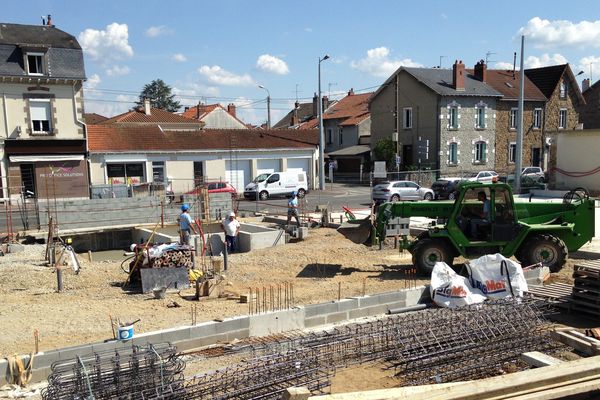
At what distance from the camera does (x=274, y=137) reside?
124 feet

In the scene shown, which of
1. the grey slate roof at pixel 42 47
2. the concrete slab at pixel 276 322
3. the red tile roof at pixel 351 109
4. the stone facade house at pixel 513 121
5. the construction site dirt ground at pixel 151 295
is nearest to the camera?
the concrete slab at pixel 276 322

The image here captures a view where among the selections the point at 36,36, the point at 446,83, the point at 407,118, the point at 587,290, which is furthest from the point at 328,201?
the point at 587,290

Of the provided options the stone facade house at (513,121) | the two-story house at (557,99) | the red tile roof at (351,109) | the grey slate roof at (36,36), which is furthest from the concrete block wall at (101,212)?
the two-story house at (557,99)

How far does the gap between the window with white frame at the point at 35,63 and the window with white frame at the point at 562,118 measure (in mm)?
38641

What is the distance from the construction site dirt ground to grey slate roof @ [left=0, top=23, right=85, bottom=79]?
16380 mm

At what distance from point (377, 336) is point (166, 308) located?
438 cm

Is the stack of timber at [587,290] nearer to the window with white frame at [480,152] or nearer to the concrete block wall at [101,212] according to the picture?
the concrete block wall at [101,212]

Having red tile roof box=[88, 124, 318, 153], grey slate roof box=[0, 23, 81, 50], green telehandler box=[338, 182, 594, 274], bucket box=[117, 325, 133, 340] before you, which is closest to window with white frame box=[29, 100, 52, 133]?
red tile roof box=[88, 124, 318, 153]

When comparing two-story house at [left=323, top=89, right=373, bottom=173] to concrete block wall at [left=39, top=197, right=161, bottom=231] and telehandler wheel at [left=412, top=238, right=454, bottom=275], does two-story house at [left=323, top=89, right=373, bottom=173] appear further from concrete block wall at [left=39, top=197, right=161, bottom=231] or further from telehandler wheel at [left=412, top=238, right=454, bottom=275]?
telehandler wheel at [left=412, top=238, right=454, bottom=275]

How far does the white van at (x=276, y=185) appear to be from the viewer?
31.5m

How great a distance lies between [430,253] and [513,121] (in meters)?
35.5

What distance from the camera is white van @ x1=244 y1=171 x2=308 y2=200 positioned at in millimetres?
31530

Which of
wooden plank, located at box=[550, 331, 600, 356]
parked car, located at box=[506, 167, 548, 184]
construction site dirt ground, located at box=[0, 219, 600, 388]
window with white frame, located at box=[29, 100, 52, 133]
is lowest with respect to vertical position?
construction site dirt ground, located at box=[0, 219, 600, 388]

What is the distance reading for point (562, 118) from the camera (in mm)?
45906
